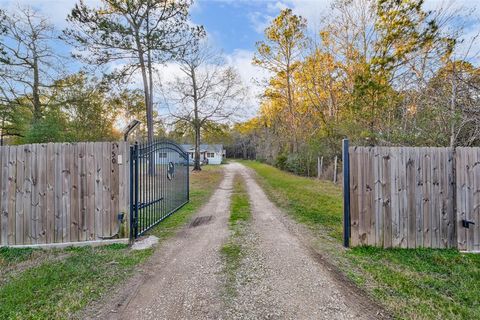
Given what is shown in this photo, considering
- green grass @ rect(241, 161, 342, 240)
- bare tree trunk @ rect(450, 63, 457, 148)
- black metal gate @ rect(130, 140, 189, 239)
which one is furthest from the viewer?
bare tree trunk @ rect(450, 63, 457, 148)

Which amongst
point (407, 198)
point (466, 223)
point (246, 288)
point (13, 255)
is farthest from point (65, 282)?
point (466, 223)

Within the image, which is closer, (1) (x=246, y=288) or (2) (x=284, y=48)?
(1) (x=246, y=288)

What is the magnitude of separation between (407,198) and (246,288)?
309 centimetres

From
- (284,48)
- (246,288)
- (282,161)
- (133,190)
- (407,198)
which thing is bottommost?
(246,288)

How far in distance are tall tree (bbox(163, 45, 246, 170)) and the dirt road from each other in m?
18.5

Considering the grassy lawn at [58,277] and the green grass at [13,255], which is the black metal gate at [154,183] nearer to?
the grassy lawn at [58,277]

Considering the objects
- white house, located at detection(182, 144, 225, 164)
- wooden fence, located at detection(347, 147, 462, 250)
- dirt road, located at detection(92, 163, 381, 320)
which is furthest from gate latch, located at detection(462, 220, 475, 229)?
white house, located at detection(182, 144, 225, 164)

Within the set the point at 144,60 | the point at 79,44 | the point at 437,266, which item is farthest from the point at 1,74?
the point at 437,266

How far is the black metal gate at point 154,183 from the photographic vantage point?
471 centimetres

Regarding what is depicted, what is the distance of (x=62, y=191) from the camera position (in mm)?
4410

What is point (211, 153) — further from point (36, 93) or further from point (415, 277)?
point (415, 277)

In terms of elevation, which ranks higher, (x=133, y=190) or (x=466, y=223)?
(x=133, y=190)

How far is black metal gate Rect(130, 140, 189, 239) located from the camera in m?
4.71

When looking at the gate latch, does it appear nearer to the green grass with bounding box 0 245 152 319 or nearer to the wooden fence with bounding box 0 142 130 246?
the green grass with bounding box 0 245 152 319
